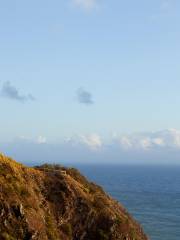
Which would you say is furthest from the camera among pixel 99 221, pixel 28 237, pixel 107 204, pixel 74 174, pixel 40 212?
pixel 74 174

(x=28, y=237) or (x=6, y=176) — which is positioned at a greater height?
(x=6, y=176)

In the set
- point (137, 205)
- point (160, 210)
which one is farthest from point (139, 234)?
point (137, 205)

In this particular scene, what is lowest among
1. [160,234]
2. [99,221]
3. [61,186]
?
[160,234]

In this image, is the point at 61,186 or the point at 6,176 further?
the point at 61,186

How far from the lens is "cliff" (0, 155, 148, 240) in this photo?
33750mm

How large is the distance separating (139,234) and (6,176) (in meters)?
12.0

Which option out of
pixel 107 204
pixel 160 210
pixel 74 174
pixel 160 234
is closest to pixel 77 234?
pixel 107 204

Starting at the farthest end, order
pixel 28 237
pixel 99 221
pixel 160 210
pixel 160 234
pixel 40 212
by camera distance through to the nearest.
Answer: pixel 160 210 → pixel 160 234 → pixel 99 221 → pixel 40 212 → pixel 28 237

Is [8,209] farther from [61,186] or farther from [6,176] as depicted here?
[61,186]

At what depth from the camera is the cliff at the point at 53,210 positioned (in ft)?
111

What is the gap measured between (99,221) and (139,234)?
162 inches

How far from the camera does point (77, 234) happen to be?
3728 centimetres

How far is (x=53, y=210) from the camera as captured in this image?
37938 mm

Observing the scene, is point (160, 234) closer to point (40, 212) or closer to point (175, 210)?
point (175, 210)
